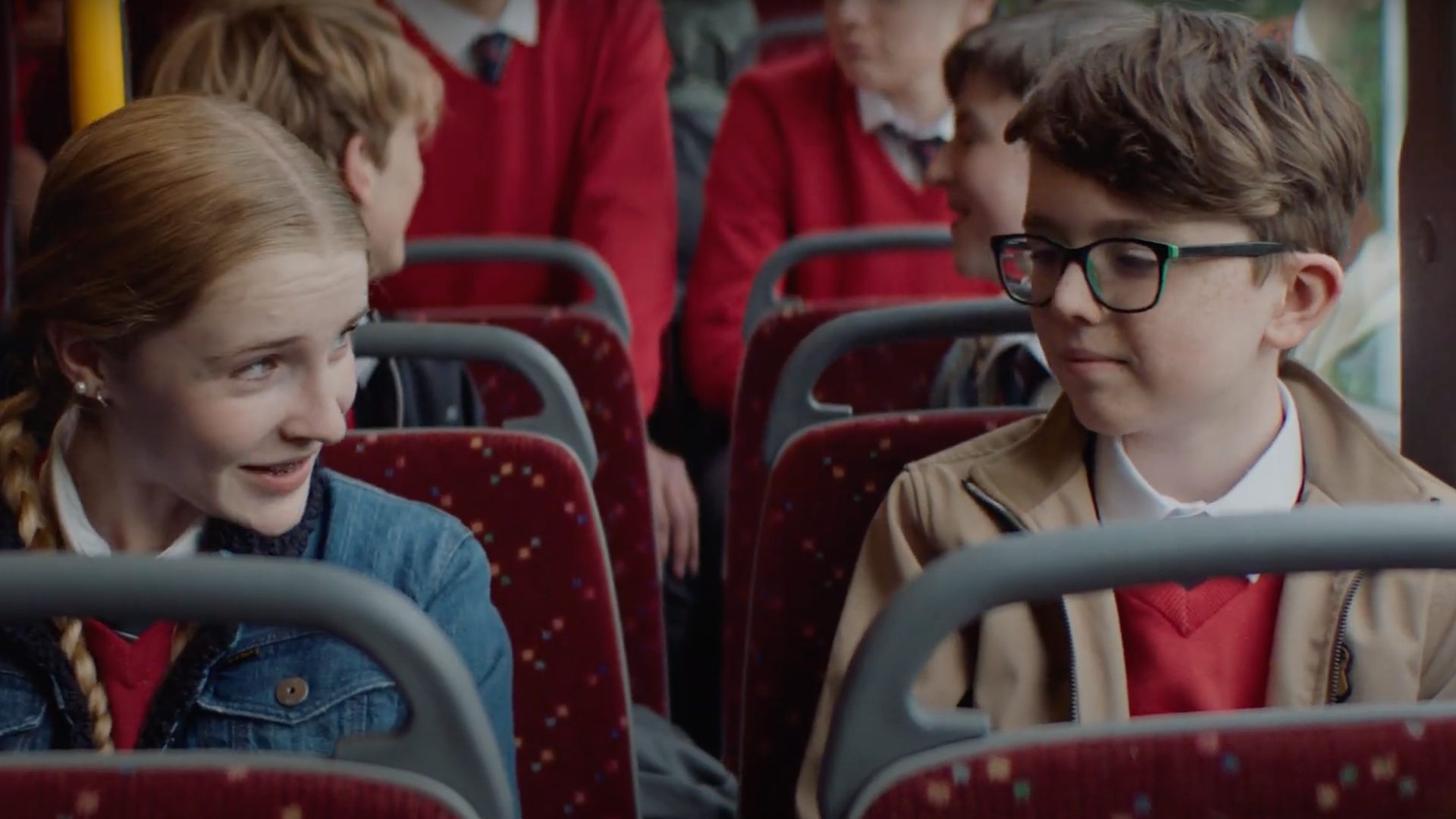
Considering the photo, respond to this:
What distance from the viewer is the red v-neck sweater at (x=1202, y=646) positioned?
118 cm

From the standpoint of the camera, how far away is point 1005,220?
1.87 metres

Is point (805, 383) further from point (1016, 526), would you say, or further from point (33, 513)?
point (33, 513)

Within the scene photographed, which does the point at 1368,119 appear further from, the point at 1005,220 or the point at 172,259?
the point at 172,259

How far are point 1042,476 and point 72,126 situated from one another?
3.07 feet

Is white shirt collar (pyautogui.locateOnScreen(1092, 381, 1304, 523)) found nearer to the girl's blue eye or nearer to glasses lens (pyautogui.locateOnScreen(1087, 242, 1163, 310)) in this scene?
glasses lens (pyautogui.locateOnScreen(1087, 242, 1163, 310))

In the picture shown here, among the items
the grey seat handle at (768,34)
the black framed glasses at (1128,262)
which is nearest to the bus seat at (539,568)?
the black framed glasses at (1128,262)

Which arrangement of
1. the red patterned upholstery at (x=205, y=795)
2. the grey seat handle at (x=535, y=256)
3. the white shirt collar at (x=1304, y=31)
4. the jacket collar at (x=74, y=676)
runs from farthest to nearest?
the white shirt collar at (x=1304, y=31) < the grey seat handle at (x=535, y=256) < the jacket collar at (x=74, y=676) < the red patterned upholstery at (x=205, y=795)

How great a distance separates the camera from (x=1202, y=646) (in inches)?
46.8

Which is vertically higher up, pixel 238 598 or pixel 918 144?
pixel 918 144

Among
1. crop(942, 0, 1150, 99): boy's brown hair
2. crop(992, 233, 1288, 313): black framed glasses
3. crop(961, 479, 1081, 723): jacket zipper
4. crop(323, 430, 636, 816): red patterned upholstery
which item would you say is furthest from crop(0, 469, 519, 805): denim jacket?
crop(942, 0, 1150, 99): boy's brown hair

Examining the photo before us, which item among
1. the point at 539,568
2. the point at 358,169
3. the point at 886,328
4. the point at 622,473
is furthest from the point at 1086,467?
the point at 358,169

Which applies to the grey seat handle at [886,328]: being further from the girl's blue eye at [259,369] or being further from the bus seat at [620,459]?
the girl's blue eye at [259,369]

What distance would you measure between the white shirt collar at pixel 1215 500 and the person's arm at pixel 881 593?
0.14 meters

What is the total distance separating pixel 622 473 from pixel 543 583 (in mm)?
469
